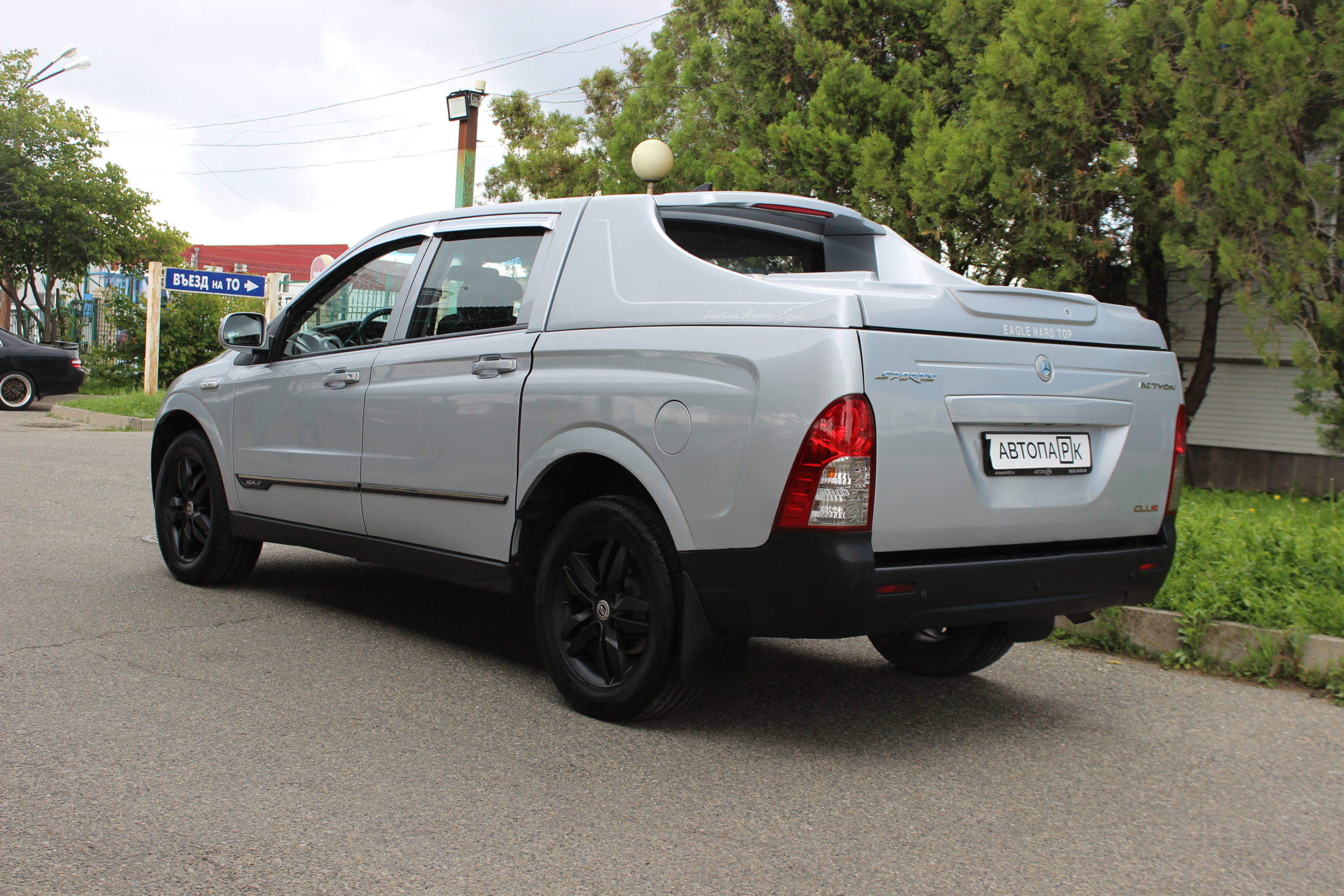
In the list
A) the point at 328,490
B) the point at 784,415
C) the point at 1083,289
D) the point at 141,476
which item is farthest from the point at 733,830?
the point at 141,476

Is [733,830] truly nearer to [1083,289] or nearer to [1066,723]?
[1066,723]

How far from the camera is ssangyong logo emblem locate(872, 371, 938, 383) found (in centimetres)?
326

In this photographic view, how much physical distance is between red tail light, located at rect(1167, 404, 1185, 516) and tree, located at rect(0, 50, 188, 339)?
30.6 metres

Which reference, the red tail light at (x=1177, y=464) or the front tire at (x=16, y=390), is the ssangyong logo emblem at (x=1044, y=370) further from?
the front tire at (x=16, y=390)

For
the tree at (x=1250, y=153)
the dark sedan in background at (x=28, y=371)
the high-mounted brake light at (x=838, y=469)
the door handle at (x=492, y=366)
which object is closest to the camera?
the high-mounted brake light at (x=838, y=469)

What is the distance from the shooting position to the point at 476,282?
4.66 meters

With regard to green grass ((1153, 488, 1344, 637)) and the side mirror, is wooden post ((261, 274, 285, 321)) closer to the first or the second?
the side mirror

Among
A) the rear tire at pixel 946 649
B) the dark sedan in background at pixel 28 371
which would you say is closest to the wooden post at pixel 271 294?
the dark sedan in background at pixel 28 371

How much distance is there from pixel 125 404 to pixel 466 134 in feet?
29.1

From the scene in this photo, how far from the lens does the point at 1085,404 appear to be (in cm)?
368

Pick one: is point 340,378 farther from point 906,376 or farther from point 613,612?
point 906,376

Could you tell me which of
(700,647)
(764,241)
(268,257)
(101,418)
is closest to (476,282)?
(764,241)

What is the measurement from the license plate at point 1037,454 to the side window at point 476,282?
1860 mm

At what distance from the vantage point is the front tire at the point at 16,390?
20.9m
